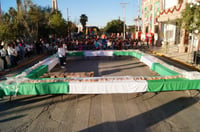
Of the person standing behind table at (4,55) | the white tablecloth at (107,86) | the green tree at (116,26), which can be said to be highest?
the green tree at (116,26)

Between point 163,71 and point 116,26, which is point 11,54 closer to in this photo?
point 163,71

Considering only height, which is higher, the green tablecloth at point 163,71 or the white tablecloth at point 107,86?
the green tablecloth at point 163,71

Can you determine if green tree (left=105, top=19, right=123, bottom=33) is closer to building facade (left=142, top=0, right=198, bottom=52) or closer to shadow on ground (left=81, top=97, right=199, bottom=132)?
building facade (left=142, top=0, right=198, bottom=52)

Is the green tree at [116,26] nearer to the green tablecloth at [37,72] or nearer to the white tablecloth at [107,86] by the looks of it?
the green tablecloth at [37,72]

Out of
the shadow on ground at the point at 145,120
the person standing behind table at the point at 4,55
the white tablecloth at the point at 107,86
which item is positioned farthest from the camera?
the person standing behind table at the point at 4,55

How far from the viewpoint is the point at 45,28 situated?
1112 inches

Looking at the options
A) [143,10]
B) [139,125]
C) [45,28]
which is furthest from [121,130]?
[143,10]

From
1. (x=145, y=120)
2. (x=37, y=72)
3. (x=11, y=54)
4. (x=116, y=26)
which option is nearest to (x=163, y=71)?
(x=145, y=120)

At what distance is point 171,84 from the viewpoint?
20.6 ft

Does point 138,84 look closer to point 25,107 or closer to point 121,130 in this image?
point 121,130

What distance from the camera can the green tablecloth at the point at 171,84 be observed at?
20.4ft

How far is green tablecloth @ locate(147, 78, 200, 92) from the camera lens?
6.23 meters

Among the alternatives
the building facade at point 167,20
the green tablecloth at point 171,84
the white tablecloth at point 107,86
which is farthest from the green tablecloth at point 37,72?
the building facade at point 167,20

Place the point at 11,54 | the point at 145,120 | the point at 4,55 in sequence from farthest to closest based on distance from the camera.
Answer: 1. the point at 11,54
2. the point at 4,55
3. the point at 145,120
